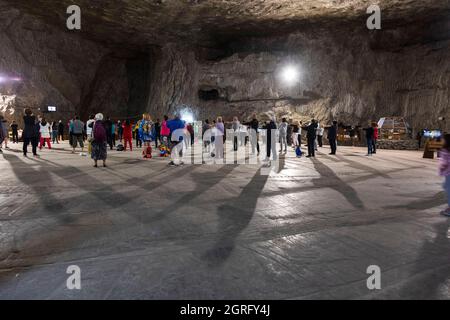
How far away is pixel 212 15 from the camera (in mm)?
22141

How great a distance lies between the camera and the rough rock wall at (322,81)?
80.6ft

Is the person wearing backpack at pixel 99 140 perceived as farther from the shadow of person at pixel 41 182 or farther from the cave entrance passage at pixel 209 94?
the cave entrance passage at pixel 209 94

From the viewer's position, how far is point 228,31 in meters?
26.4

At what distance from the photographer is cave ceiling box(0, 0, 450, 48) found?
20.1 meters

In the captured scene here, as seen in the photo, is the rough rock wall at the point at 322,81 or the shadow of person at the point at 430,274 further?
the rough rock wall at the point at 322,81

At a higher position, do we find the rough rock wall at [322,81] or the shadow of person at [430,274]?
the rough rock wall at [322,81]

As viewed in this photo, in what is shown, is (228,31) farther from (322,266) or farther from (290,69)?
(322,266)

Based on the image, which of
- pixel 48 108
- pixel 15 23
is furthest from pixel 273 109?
pixel 15 23

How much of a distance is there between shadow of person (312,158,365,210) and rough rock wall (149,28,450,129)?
1792cm

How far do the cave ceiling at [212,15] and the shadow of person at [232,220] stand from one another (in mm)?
16930

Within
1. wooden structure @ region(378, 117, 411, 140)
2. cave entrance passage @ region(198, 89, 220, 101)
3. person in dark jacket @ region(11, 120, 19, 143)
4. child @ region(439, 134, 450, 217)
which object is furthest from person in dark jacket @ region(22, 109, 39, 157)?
wooden structure @ region(378, 117, 411, 140)

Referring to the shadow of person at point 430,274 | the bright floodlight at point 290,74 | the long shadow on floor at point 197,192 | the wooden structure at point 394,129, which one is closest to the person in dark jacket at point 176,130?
the long shadow on floor at point 197,192

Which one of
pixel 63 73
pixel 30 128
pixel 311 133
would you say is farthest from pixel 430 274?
pixel 63 73

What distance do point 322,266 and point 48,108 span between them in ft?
101
